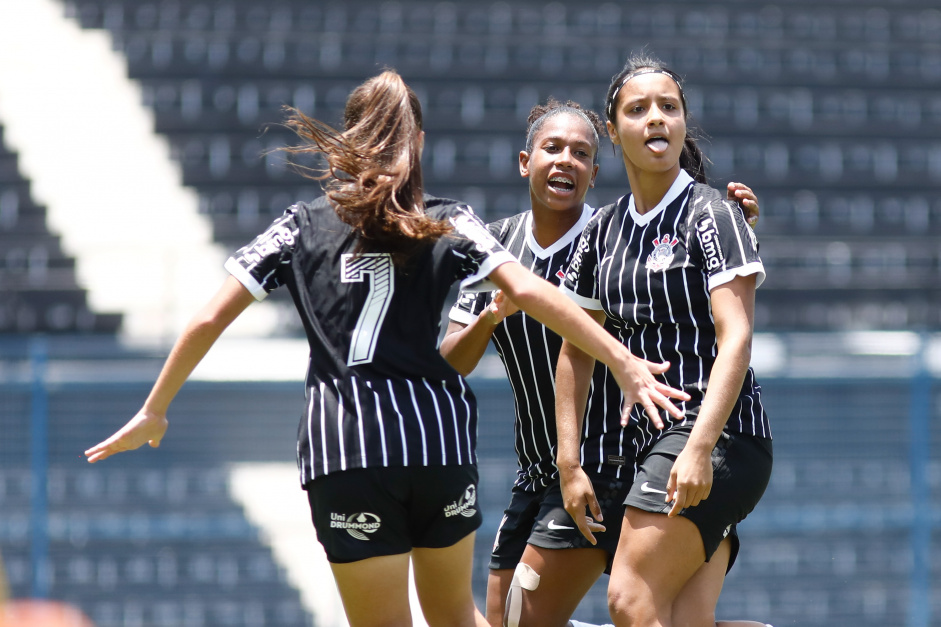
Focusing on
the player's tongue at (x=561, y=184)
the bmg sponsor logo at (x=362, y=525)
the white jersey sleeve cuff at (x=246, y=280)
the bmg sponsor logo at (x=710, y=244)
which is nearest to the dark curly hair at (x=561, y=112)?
the player's tongue at (x=561, y=184)

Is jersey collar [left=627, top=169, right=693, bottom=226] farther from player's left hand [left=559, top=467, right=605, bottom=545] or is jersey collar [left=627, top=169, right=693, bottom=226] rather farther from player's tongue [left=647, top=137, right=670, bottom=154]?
player's left hand [left=559, top=467, right=605, bottom=545]

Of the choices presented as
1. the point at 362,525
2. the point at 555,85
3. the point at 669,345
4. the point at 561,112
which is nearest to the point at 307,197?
the point at 555,85

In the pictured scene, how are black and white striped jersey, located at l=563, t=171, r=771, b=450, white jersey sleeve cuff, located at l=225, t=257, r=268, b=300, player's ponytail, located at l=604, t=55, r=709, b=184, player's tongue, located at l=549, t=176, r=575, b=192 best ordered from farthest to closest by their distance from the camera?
player's tongue, located at l=549, t=176, r=575, b=192
player's ponytail, located at l=604, t=55, r=709, b=184
black and white striped jersey, located at l=563, t=171, r=771, b=450
white jersey sleeve cuff, located at l=225, t=257, r=268, b=300

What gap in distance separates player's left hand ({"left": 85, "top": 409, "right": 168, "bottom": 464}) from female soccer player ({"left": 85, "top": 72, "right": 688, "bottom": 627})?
18 centimetres

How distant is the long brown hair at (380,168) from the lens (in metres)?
2.51

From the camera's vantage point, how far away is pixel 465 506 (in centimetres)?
258

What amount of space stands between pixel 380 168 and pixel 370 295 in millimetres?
303

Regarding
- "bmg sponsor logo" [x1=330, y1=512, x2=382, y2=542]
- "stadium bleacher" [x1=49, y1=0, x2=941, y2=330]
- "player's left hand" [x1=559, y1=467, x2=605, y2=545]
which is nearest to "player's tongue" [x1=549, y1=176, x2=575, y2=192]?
"player's left hand" [x1=559, y1=467, x2=605, y2=545]

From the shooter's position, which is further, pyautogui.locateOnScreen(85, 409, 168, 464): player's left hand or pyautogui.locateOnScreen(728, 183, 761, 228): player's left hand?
pyautogui.locateOnScreen(728, 183, 761, 228): player's left hand

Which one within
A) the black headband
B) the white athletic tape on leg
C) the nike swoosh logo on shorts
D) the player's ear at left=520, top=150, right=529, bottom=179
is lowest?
the white athletic tape on leg

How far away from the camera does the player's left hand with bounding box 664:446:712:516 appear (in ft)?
8.32

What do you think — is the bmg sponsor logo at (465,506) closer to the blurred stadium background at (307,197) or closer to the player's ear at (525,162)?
the player's ear at (525,162)

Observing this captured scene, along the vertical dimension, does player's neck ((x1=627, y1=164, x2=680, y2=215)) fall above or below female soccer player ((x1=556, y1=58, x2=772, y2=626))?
above

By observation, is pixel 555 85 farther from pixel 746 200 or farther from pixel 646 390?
pixel 646 390
